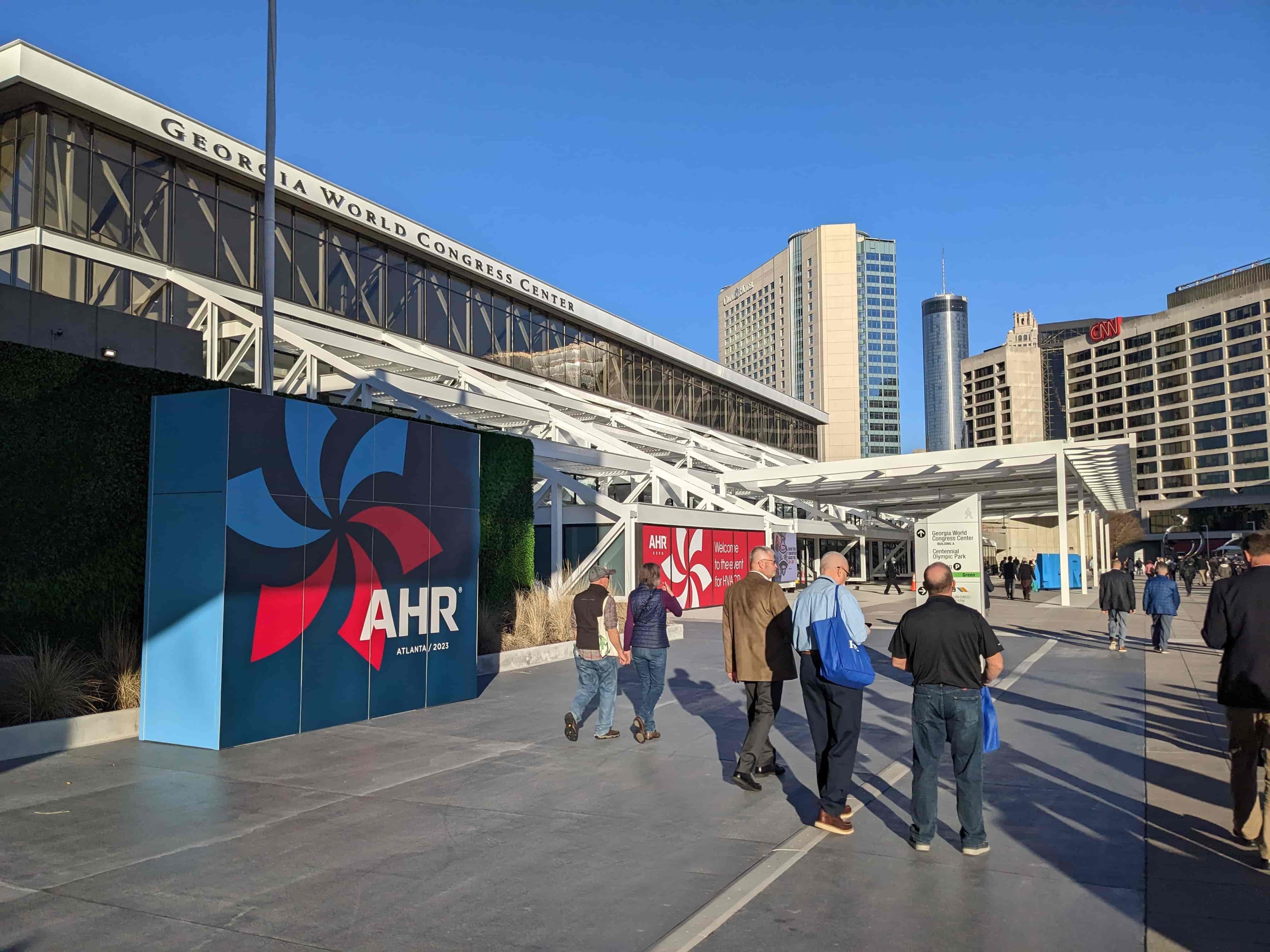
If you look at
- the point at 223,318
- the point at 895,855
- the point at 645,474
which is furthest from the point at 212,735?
the point at 645,474

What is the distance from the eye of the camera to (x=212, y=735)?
863cm

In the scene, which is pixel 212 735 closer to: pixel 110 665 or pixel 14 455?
pixel 110 665

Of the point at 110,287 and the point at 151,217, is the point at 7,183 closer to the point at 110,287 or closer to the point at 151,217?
the point at 110,287

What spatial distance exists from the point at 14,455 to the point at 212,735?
390 centimetres

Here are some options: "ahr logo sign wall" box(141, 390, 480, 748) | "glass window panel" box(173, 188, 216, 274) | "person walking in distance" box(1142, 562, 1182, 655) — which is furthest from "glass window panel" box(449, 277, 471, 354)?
"person walking in distance" box(1142, 562, 1182, 655)

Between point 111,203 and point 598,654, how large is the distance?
17.7 metres

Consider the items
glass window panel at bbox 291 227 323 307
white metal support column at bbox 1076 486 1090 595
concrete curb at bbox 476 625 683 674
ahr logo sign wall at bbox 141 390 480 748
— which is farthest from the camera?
white metal support column at bbox 1076 486 1090 595

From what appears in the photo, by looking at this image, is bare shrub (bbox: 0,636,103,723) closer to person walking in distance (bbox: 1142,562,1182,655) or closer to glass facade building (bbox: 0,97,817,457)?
glass facade building (bbox: 0,97,817,457)

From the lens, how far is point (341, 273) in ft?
88.7

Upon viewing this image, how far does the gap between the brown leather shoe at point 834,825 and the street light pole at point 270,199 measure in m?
10.7

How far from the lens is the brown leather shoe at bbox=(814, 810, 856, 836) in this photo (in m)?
Result: 6.07

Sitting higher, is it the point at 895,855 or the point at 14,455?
the point at 14,455

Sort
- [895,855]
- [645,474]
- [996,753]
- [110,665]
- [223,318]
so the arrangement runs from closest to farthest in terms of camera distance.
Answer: [895,855]
[996,753]
[110,665]
[223,318]
[645,474]

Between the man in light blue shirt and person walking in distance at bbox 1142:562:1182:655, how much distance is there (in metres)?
12.4
